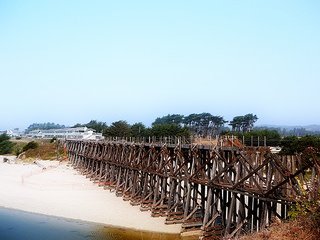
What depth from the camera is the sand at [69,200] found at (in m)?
26.9

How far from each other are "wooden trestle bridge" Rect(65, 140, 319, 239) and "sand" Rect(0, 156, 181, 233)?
3.13 ft

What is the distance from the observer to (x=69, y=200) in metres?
34.7

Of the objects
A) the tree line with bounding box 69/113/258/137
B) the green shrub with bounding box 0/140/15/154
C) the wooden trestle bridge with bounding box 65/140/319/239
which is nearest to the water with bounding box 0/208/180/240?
the wooden trestle bridge with bounding box 65/140/319/239

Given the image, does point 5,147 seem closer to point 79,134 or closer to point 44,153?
point 79,134

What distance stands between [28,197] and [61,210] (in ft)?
23.8

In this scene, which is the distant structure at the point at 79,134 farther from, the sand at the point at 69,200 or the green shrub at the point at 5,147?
the sand at the point at 69,200

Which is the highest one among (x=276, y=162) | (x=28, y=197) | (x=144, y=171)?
(x=276, y=162)

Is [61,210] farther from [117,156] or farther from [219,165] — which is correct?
[219,165]

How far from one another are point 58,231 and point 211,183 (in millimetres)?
10824

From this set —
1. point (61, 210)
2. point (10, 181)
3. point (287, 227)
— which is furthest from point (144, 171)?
point (10, 181)

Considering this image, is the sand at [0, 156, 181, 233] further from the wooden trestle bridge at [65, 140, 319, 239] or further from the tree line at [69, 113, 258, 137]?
the tree line at [69, 113, 258, 137]

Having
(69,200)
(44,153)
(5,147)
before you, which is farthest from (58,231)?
(5,147)

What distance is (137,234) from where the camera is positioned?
78.7ft

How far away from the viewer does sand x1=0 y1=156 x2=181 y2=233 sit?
88.1ft
